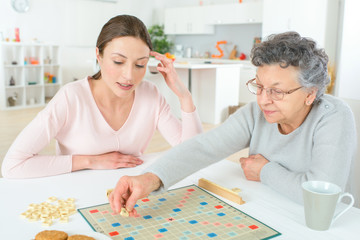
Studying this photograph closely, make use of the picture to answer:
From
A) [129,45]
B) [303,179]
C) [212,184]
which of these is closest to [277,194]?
[303,179]

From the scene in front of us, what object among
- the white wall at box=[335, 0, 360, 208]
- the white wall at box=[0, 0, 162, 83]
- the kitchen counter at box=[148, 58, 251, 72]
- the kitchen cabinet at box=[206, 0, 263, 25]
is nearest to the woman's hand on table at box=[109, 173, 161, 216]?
the white wall at box=[335, 0, 360, 208]

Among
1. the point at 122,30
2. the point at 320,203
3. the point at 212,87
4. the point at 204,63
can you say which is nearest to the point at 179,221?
the point at 320,203

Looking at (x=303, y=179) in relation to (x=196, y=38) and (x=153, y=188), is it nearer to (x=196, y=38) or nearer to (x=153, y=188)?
(x=153, y=188)

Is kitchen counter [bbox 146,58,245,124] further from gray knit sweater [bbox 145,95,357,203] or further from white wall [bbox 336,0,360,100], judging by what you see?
gray knit sweater [bbox 145,95,357,203]

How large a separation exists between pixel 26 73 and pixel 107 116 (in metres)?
6.23

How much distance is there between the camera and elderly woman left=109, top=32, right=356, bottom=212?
1.14 meters

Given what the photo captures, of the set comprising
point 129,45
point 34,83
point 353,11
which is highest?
point 353,11

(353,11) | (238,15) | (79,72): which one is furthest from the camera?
(79,72)

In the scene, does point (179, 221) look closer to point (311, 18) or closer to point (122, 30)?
point (122, 30)

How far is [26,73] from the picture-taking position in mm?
7219

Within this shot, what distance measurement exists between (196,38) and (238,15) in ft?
4.79

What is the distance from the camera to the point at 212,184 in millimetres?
1196

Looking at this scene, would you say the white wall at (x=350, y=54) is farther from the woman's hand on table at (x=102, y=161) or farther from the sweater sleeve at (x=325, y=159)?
the woman's hand on table at (x=102, y=161)

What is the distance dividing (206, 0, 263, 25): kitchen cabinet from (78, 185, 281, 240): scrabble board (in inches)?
→ 250
